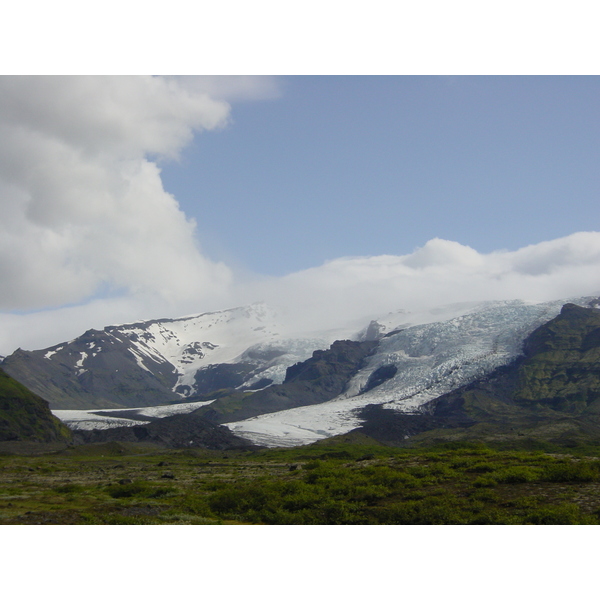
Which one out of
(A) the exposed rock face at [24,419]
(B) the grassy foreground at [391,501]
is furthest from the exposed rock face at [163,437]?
(B) the grassy foreground at [391,501]

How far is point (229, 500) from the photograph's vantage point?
1147 inches

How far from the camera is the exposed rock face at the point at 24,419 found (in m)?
156

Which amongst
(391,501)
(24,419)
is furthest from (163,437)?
(391,501)

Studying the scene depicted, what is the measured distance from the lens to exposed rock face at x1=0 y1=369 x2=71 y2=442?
6145 inches

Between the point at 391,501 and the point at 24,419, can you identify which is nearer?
the point at 391,501

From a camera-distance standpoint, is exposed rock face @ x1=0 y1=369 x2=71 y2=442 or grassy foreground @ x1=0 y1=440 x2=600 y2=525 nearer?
grassy foreground @ x1=0 y1=440 x2=600 y2=525

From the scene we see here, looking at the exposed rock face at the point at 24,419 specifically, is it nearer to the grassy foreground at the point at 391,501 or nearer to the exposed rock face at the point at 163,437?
the exposed rock face at the point at 163,437

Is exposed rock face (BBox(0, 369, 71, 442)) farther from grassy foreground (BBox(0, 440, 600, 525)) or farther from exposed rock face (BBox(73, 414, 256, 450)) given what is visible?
grassy foreground (BBox(0, 440, 600, 525))

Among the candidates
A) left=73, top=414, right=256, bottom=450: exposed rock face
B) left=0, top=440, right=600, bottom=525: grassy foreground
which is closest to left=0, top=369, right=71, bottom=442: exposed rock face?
left=73, top=414, right=256, bottom=450: exposed rock face

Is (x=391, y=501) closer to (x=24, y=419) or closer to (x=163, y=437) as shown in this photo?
(x=24, y=419)

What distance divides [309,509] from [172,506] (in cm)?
861

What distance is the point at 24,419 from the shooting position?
6447 inches

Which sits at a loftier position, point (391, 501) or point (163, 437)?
point (391, 501)

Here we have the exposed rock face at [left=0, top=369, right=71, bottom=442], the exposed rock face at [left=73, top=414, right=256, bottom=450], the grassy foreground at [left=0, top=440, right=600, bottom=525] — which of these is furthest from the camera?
the exposed rock face at [left=73, top=414, right=256, bottom=450]
